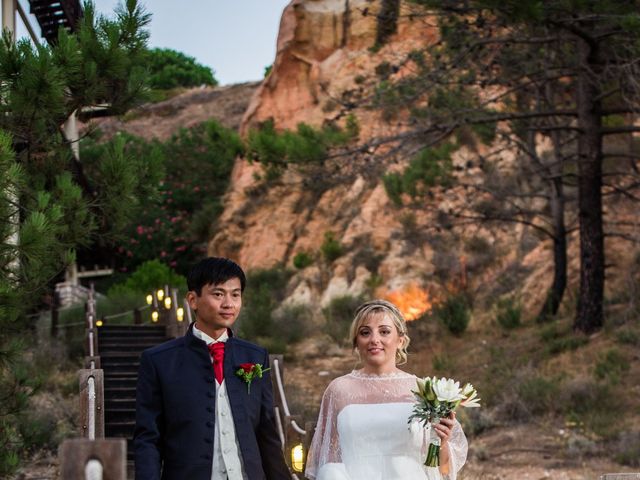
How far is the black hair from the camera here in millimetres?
4422

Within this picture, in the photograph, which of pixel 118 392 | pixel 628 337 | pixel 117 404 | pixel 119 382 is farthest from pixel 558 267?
pixel 117 404

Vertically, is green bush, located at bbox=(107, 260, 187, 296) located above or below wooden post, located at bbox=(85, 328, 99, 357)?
above

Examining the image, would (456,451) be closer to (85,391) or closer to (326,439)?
(326,439)

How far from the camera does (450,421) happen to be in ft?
15.2

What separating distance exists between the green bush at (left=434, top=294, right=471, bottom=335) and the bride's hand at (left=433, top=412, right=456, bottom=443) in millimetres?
16919

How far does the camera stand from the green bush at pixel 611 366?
15.7m

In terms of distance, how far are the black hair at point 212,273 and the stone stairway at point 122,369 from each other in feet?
27.4

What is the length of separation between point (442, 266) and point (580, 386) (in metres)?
10.7

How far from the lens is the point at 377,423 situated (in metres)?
4.88

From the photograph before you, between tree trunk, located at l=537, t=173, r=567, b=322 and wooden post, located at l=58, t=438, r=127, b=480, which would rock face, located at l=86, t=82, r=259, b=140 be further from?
wooden post, located at l=58, t=438, r=127, b=480

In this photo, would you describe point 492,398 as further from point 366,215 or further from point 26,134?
point 366,215

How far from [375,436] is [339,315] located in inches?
783

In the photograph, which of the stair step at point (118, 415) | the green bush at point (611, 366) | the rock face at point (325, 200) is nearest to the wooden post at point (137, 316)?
the stair step at point (118, 415)

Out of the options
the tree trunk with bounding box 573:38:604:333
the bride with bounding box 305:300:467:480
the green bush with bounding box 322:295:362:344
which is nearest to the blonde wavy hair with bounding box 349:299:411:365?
the bride with bounding box 305:300:467:480
